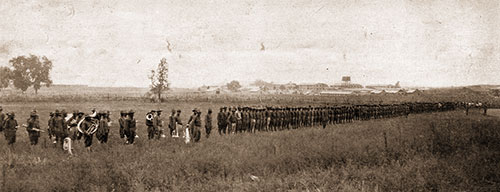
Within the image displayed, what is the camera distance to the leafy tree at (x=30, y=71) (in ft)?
225

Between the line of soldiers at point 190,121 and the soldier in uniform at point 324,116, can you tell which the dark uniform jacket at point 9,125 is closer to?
the line of soldiers at point 190,121

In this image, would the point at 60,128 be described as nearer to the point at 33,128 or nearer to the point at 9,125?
the point at 33,128

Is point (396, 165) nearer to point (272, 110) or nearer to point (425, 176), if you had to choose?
point (425, 176)

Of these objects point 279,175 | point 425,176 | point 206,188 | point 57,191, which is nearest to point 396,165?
point 425,176

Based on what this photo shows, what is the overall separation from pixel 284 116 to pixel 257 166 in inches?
414

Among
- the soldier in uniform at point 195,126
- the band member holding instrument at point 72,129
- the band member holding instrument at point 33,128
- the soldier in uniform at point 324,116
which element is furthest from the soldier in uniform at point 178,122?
the soldier in uniform at point 324,116

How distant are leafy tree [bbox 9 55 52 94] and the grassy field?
6499 cm

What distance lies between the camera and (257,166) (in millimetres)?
10461

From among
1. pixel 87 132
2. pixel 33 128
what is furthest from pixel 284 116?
pixel 33 128

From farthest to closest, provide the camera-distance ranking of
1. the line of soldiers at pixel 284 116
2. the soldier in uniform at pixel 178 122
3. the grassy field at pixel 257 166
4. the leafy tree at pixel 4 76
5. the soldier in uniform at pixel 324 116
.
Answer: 1. the leafy tree at pixel 4 76
2. the soldier in uniform at pixel 324 116
3. the line of soldiers at pixel 284 116
4. the soldier in uniform at pixel 178 122
5. the grassy field at pixel 257 166

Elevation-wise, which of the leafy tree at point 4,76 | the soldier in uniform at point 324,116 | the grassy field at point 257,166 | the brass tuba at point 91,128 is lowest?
the grassy field at point 257,166

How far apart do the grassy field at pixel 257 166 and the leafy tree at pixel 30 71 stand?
213 feet

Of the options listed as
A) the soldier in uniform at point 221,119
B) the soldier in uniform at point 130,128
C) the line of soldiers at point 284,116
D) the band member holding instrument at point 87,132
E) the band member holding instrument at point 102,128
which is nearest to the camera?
the band member holding instrument at point 87,132

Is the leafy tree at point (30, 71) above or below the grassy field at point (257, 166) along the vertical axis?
above
